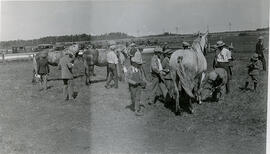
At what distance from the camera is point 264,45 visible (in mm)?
6988

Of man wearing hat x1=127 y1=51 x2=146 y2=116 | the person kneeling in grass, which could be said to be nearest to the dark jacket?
man wearing hat x1=127 y1=51 x2=146 y2=116

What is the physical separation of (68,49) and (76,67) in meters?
0.52

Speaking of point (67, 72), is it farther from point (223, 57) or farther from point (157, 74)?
point (223, 57)

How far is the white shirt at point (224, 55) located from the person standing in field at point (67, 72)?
122 inches

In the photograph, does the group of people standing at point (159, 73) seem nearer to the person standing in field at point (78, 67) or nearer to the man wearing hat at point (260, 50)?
the man wearing hat at point (260, 50)

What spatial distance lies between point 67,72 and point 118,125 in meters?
1.77

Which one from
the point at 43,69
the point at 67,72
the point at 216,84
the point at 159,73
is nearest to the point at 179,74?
the point at 159,73

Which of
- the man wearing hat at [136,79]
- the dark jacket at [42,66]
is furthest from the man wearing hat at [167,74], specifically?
the dark jacket at [42,66]

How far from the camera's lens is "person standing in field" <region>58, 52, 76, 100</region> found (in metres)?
7.34

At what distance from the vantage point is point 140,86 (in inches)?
260

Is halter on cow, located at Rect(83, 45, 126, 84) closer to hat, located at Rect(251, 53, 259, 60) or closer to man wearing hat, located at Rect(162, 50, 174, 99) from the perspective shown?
man wearing hat, located at Rect(162, 50, 174, 99)

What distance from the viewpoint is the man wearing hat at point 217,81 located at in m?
7.22

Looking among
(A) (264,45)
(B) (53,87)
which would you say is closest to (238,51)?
(A) (264,45)

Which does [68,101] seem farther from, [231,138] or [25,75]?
[231,138]
